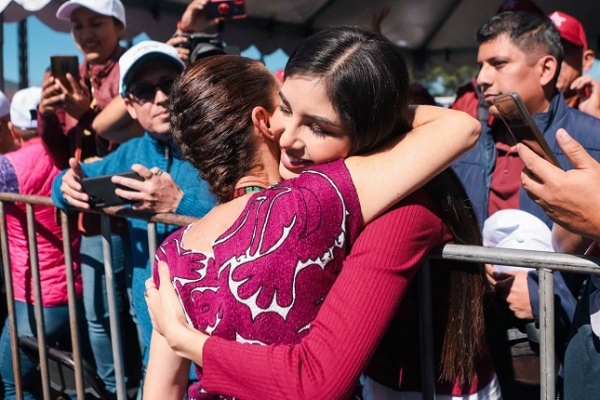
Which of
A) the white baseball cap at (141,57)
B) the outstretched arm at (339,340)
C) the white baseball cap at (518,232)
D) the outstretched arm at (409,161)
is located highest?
the white baseball cap at (141,57)

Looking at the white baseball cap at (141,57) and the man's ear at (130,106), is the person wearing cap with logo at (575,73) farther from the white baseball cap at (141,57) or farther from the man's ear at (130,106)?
the man's ear at (130,106)

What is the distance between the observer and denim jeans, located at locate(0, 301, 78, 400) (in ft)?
11.2

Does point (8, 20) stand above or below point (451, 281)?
above

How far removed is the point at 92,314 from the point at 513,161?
193 cm

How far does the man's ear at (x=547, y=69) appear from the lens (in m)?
2.89

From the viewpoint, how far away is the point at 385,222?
51.4 inches

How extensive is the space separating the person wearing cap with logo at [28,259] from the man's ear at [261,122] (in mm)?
2094

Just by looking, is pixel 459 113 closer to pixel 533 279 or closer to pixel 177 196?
pixel 533 279

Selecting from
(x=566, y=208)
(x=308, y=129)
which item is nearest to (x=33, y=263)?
(x=308, y=129)

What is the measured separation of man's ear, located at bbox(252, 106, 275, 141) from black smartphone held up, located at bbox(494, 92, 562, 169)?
50 cm

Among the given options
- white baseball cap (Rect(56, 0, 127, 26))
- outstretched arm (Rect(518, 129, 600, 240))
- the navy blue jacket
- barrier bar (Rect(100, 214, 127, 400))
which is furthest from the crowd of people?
white baseball cap (Rect(56, 0, 127, 26))

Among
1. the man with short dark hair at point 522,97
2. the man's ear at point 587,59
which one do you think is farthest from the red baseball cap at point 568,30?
the man with short dark hair at point 522,97

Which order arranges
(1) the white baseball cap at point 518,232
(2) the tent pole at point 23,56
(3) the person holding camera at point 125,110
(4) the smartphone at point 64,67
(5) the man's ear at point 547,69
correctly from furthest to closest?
(2) the tent pole at point 23,56 < (4) the smartphone at point 64,67 < (3) the person holding camera at point 125,110 < (5) the man's ear at point 547,69 < (1) the white baseball cap at point 518,232

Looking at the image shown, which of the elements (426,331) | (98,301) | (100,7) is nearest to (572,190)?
(426,331)
